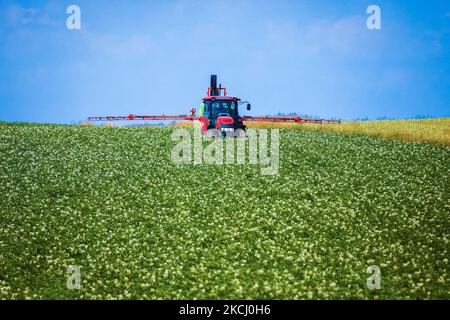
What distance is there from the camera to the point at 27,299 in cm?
1398

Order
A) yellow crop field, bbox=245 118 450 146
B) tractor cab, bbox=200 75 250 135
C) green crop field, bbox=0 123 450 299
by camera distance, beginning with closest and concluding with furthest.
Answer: green crop field, bbox=0 123 450 299, tractor cab, bbox=200 75 250 135, yellow crop field, bbox=245 118 450 146

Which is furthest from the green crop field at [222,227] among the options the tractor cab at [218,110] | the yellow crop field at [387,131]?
the yellow crop field at [387,131]

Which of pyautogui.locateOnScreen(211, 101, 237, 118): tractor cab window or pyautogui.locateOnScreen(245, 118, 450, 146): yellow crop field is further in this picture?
pyautogui.locateOnScreen(245, 118, 450, 146): yellow crop field

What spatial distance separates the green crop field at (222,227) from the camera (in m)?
14.4

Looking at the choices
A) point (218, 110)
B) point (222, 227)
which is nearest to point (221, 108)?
point (218, 110)

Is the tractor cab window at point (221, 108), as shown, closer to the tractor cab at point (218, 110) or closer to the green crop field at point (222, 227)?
the tractor cab at point (218, 110)

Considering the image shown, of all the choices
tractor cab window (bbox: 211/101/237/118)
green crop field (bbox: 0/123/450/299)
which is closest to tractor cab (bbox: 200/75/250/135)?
tractor cab window (bbox: 211/101/237/118)

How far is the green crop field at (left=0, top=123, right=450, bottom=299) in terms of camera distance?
14383 mm

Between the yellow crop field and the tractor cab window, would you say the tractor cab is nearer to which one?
the tractor cab window

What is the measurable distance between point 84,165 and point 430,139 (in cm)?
2991

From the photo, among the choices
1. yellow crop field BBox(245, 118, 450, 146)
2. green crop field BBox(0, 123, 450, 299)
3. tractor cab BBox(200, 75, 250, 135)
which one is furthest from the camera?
yellow crop field BBox(245, 118, 450, 146)

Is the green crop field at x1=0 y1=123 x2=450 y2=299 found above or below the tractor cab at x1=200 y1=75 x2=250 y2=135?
below

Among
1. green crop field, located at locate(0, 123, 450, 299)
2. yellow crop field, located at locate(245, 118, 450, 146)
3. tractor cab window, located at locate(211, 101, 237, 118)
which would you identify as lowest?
green crop field, located at locate(0, 123, 450, 299)
